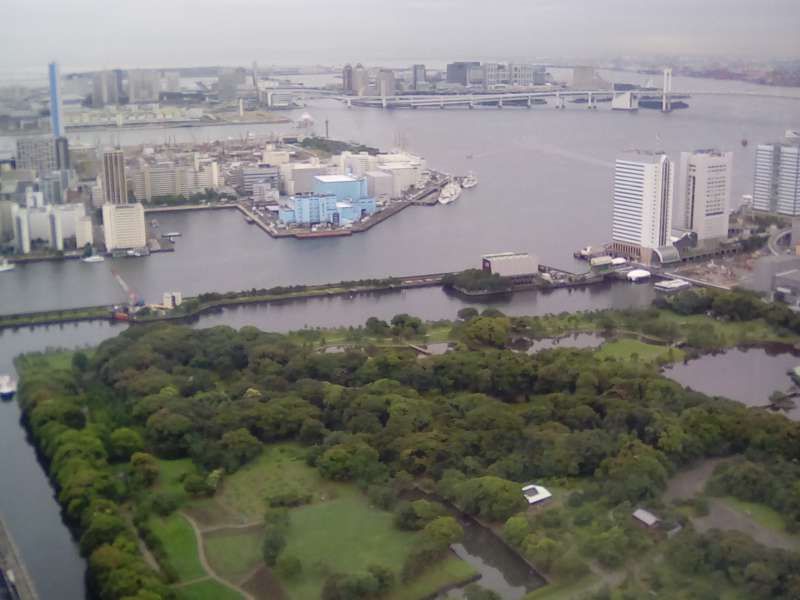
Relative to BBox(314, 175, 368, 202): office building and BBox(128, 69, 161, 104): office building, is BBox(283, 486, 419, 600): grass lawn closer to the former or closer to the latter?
BBox(314, 175, 368, 202): office building

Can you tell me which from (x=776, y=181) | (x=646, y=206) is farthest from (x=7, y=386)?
(x=776, y=181)

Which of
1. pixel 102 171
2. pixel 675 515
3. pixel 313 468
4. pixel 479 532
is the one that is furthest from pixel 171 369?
pixel 102 171

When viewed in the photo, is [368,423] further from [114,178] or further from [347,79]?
[347,79]

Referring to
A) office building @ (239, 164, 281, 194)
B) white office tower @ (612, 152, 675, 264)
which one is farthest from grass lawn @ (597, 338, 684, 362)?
office building @ (239, 164, 281, 194)

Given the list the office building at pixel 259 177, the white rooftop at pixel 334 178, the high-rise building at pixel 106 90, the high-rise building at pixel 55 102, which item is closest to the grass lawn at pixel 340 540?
the high-rise building at pixel 55 102

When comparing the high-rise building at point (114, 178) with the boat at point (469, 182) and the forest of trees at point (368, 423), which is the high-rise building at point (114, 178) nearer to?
the boat at point (469, 182)

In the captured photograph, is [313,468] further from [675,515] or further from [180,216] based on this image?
[180,216]
